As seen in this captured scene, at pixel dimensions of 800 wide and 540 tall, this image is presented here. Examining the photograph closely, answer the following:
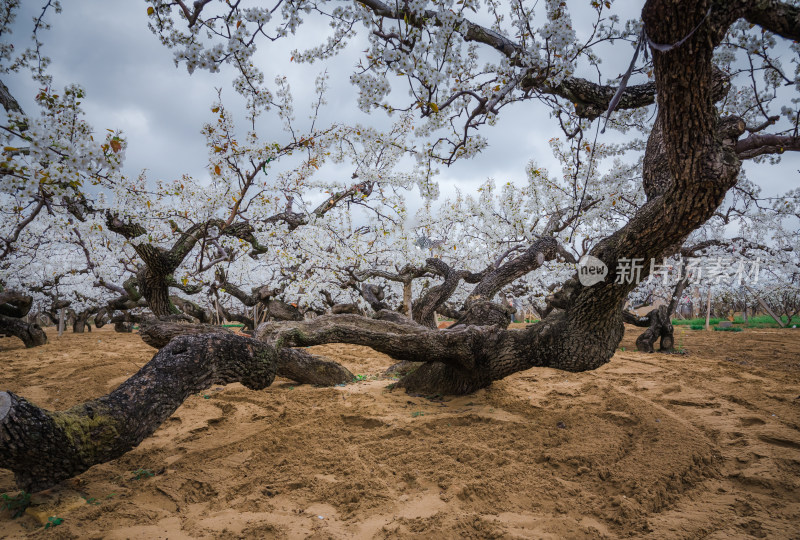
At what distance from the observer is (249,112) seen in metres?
5.46

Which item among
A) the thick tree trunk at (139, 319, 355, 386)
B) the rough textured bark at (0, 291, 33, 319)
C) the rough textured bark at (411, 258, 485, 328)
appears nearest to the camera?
the thick tree trunk at (139, 319, 355, 386)

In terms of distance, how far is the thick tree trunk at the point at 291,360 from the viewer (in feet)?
14.5

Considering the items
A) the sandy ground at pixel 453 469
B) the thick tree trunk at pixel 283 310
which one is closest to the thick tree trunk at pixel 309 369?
the sandy ground at pixel 453 469

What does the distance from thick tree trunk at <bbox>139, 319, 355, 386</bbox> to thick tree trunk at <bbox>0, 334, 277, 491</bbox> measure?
1.38 metres

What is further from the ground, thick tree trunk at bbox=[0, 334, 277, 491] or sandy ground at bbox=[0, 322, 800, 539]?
thick tree trunk at bbox=[0, 334, 277, 491]

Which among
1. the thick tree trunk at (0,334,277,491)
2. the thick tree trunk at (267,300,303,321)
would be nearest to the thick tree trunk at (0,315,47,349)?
the thick tree trunk at (267,300,303,321)

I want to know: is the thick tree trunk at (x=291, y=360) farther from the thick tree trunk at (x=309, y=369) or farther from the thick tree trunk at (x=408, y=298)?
the thick tree trunk at (x=408, y=298)

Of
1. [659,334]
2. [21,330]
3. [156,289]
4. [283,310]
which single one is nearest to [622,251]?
[156,289]

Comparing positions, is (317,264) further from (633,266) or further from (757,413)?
(757,413)

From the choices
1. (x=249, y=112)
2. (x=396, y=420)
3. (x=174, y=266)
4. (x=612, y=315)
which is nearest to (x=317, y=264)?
(x=174, y=266)

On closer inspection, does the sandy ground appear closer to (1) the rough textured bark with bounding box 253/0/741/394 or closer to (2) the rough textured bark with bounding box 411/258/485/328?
(1) the rough textured bark with bounding box 253/0/741/394

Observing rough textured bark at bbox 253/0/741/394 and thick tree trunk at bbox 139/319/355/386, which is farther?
thick tree trunk at bbox 139/319/355/386

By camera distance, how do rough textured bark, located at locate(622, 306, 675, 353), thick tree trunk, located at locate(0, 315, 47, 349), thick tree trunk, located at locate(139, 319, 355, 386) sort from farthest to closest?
thick tree trunk, located at locate(0, 315, 47, 349), rough textured bark, located at locate(622, 306, 675, 353), thick tree trunk, located at locate(139, 319, 355, 386)

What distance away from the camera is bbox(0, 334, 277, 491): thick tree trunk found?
1928 mm
